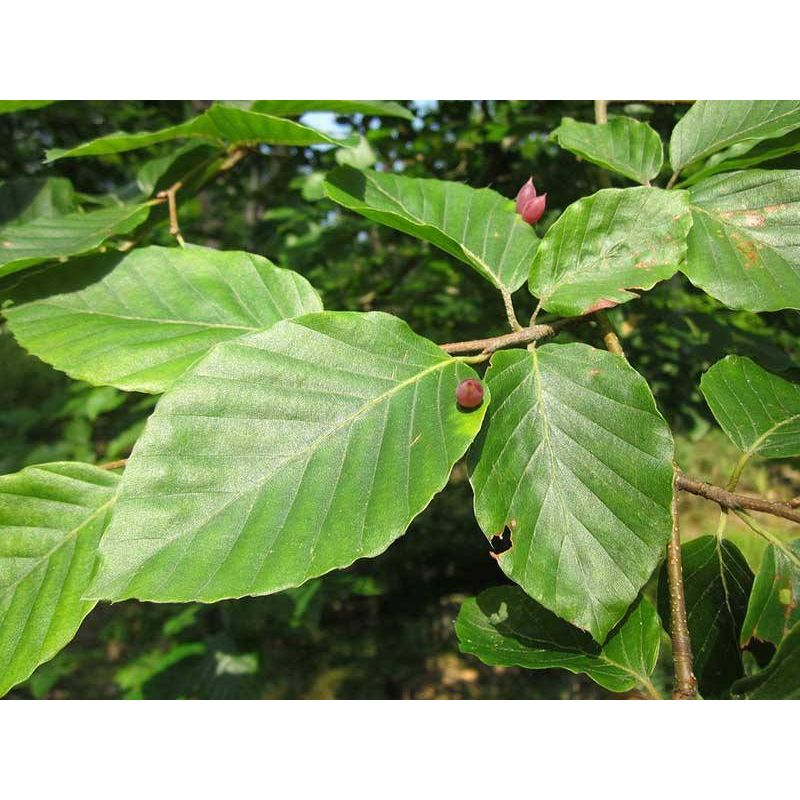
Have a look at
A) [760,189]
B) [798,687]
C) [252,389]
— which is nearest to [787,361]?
[760,189]

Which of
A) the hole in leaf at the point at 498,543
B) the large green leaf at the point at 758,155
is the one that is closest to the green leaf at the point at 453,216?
the large green leaf at the point at 758,155

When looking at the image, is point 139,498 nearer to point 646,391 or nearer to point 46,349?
point 46,349

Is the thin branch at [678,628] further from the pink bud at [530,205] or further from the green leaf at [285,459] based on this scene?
the pink bud at [530,205]

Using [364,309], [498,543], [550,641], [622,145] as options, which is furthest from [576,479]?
[364,309]

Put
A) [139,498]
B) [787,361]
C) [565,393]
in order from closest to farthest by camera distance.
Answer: [139,498]
[565,393]
[787,361]

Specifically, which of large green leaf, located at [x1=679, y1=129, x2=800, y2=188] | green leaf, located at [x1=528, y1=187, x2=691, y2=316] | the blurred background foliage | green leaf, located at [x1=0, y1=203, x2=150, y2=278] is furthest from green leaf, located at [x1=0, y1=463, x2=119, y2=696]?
large green leaf, located at [x1=679, y1=129, x2=800, y2=188]

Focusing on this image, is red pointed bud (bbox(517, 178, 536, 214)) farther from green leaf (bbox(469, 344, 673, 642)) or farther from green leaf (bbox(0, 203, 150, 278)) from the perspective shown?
green leaf (bbox(0, 203, 150, 278))
